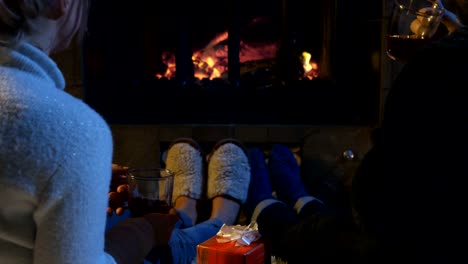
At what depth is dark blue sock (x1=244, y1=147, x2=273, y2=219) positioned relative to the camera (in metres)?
1.76

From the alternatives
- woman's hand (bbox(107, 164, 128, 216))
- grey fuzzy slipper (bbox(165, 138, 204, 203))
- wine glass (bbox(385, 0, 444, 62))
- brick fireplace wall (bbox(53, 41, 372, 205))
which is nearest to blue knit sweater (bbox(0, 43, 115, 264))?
woman's hand (bbox(107, 164, 128, 216))

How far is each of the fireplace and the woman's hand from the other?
3.79ft

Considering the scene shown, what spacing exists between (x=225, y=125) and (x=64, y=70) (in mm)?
638

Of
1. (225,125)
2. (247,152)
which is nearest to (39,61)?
(247,152)

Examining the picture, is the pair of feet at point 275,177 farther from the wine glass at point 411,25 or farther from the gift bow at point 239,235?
the wine glass at point 411,25

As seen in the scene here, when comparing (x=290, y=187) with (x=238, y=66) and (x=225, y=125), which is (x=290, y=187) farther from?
(x=238, y=66)

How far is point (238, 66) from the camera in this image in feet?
6.79

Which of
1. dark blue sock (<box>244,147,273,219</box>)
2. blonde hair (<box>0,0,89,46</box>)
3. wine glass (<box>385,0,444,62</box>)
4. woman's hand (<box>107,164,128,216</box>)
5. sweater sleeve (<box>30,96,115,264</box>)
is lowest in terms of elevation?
dark blue sock (<box>244,147,273,219</box>)

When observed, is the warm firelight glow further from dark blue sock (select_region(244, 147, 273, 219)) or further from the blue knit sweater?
the blue knit sweater

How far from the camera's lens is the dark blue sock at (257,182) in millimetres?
1763

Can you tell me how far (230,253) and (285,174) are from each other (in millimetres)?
963

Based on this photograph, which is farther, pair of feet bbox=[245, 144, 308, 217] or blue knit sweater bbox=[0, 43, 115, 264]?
pair of feet bbox=[245, 144, 308, 217]

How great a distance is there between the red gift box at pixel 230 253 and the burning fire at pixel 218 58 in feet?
3.95

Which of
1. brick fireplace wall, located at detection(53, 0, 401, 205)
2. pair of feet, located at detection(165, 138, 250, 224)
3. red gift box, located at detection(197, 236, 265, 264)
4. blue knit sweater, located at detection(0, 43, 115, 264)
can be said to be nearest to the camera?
blue knit sweater, located at detection(0, 43, 115, 264)
